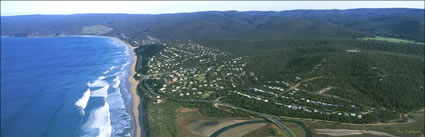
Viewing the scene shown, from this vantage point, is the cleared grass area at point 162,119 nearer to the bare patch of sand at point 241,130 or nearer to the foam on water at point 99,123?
the foam on water at point 99,123

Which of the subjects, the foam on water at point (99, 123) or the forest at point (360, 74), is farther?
the forest at point (360, 74)

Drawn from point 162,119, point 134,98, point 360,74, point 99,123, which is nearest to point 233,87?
point 162,119

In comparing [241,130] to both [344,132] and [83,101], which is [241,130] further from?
[83,101]

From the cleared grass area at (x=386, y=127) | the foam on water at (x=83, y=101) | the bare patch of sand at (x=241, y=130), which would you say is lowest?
the cleared grass area at (x=386, y=127)

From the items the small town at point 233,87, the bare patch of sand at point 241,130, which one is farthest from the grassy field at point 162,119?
the bare patch of sand at point 241,130

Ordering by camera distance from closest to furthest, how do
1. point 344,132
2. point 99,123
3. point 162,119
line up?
point 344,132 < point 162,119 < point 99,123

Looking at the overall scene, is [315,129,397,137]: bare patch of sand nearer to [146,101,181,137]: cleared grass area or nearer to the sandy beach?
[146,101,181,137]: cleared grass area

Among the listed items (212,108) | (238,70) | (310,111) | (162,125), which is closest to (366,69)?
(310,111)

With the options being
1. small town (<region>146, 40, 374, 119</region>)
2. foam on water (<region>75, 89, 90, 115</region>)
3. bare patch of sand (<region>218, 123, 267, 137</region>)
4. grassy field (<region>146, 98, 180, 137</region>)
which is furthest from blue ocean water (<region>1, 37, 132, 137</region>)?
bare patch of sand (<region>218, 123, 267, 137</region>)

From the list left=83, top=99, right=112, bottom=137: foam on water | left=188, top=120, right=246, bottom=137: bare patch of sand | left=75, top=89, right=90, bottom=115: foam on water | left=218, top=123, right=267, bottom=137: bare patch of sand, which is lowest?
left=218, top=123, right=267, bottom=137: bare patch of sand
